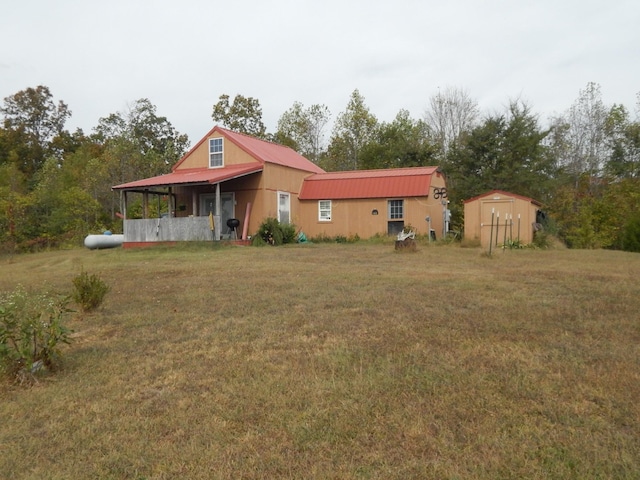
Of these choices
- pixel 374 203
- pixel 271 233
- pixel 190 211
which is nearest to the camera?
pixel 271 233

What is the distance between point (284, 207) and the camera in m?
23.3

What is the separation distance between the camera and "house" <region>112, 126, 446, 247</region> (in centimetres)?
2161

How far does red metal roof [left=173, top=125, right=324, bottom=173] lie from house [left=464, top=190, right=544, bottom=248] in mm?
8797

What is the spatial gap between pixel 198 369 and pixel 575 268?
32.2 feet

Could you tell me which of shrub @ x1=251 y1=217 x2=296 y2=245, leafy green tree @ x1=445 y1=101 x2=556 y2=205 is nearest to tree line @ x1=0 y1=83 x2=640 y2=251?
leafy green tree @ x1=445 y1=101 x2=556 y2=205

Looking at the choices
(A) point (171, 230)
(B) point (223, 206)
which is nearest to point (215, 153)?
(B) point (223, 206)

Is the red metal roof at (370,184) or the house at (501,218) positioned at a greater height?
the red metal roof at (370,184)

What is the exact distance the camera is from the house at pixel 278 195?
70.9 ft

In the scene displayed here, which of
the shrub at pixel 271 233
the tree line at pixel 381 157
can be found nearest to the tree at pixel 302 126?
the tree line at pixel 381 157

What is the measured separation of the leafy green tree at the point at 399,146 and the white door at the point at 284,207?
14.0 m

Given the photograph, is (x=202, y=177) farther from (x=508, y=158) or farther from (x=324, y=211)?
(x=508, y=158)

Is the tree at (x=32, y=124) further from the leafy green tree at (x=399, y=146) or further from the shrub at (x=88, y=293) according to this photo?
the shrub at (x=88, y=293)

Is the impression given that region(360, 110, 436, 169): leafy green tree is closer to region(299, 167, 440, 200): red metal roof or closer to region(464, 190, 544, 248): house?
region(299, 167, 440, 200): red metal roof

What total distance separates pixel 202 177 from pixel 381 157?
22890 millimetres
